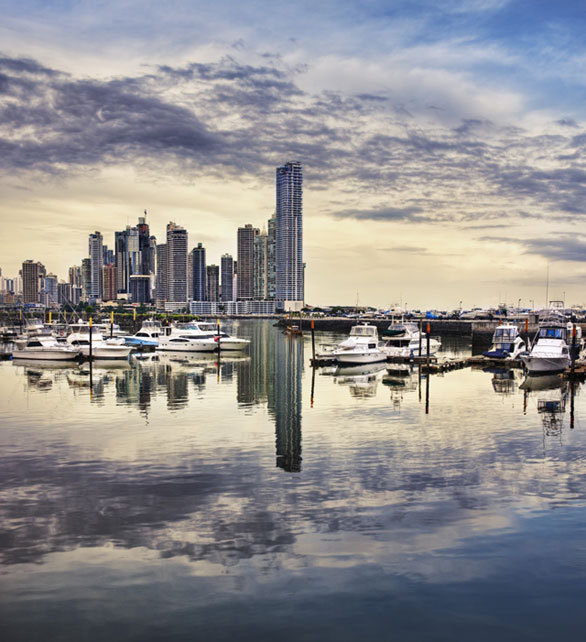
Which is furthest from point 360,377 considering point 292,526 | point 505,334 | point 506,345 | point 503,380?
point 292,526

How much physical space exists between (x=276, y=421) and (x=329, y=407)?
5.93 metres

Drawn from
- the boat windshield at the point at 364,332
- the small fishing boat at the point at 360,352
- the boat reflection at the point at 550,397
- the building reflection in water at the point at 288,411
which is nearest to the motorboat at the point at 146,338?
the building reflection in water at the point at 288,411

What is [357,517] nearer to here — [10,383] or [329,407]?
[329,407]

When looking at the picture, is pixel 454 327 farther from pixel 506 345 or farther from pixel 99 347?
pixel 99 347

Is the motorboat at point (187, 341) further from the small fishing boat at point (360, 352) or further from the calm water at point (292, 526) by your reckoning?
the calm water at point (292, 526)

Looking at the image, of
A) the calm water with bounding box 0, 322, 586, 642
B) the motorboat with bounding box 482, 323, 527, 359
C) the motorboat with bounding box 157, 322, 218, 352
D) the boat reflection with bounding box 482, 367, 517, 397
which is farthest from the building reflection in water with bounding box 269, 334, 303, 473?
the motorboat with bounding box 482, 323, 527, 359

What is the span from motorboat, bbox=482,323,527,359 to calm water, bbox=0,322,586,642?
3226cm

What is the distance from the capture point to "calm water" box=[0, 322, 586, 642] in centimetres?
1259

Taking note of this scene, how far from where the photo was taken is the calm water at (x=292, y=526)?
41.3ft

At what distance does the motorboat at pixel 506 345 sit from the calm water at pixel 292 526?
32.3 meters

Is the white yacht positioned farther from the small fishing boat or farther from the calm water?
the calm water

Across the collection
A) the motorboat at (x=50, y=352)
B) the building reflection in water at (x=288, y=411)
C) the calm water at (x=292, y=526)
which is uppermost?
the motorboat at (x=50, y=352)

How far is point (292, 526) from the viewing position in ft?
56.1

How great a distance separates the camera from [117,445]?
26938 millimetres
